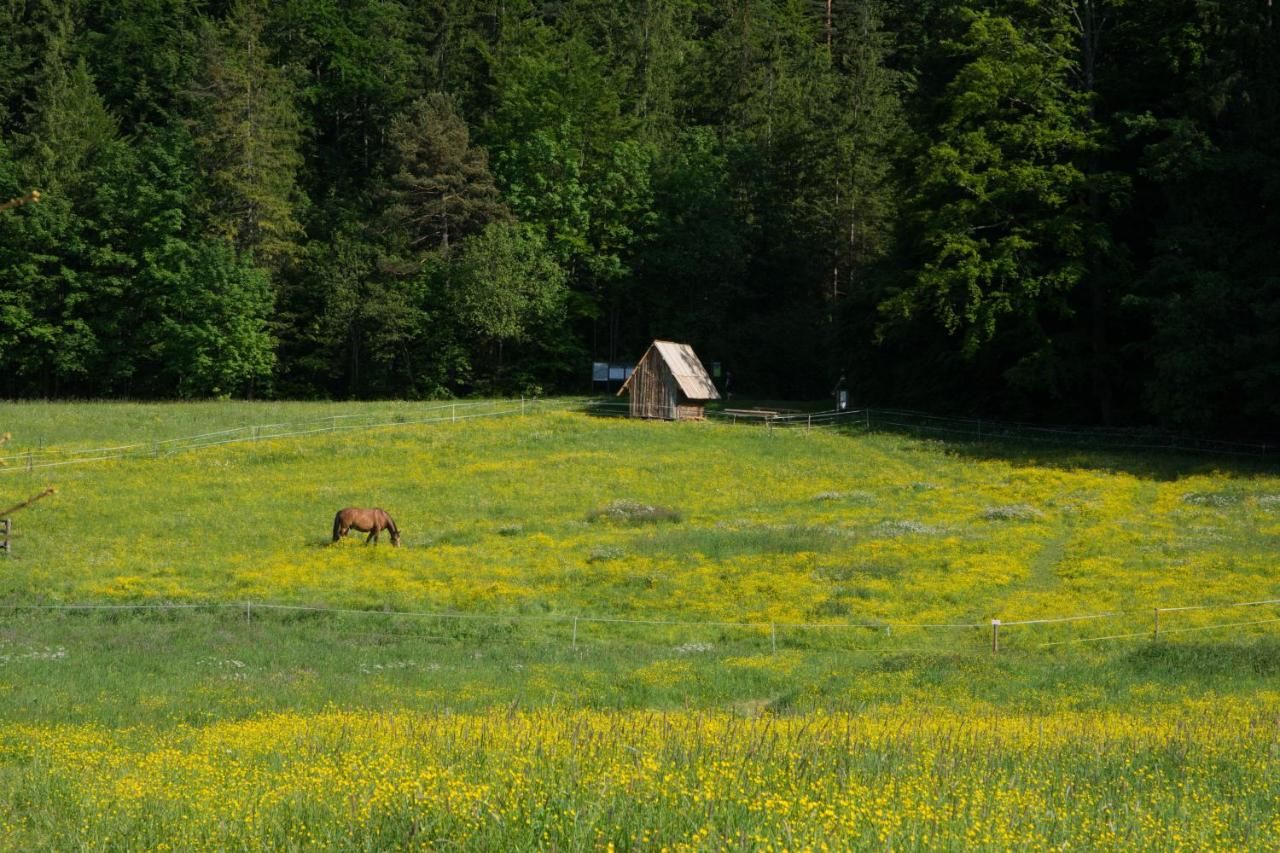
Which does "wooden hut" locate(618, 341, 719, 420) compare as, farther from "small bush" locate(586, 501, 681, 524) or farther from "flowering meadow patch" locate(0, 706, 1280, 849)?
"flowering meadow patch" locate(0, 706, 1280, 849)

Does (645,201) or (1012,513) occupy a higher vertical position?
(645,201)

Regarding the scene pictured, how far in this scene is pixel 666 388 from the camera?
235 ft

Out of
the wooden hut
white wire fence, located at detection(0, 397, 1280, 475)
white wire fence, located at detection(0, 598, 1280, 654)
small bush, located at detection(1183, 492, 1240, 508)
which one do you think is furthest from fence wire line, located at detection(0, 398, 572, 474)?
small bush, located at detection(1183, 492, 1240, 508)

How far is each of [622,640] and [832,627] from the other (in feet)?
18.0

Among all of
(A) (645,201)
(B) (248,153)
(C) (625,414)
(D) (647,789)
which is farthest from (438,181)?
(D) (647,789)

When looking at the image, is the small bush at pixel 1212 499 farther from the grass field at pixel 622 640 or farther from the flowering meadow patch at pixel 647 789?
the flowering meadow patch at pixel 647 789

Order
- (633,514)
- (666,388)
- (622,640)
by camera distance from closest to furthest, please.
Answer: (622,640)
(633,514)
(666,388)

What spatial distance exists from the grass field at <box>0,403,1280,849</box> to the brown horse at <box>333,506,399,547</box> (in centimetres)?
114

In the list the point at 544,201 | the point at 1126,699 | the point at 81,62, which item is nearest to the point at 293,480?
the point at 1126,699

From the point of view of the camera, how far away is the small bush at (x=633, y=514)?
47.2 metres

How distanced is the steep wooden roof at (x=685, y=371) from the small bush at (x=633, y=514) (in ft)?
73.7

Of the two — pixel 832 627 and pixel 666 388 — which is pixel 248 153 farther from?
pixel 832 627

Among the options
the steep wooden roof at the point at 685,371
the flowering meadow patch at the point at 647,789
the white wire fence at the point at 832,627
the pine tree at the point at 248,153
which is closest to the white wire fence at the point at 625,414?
the steep wooden roof at the point at 685,371

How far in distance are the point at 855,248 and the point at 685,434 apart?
3219 cm
